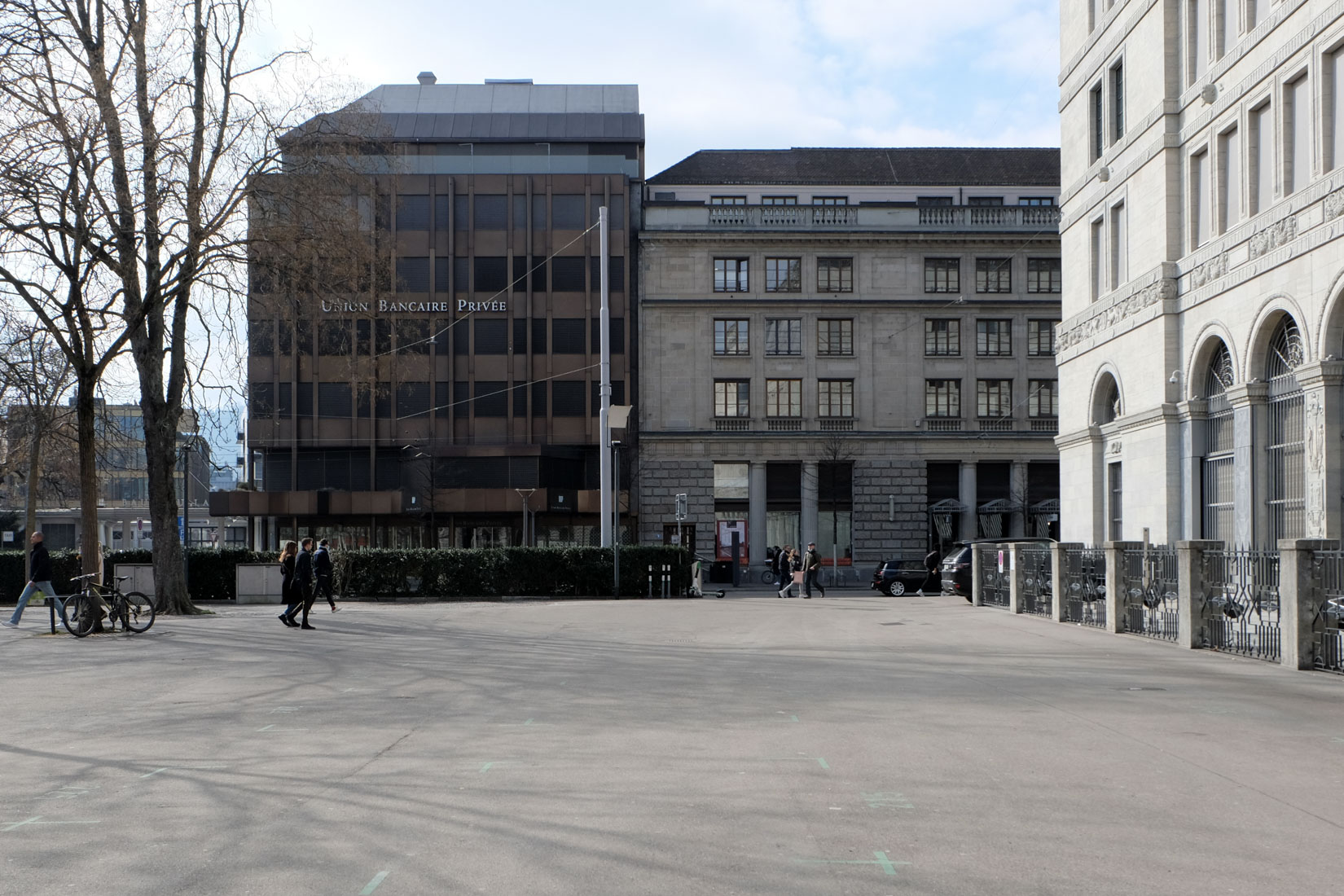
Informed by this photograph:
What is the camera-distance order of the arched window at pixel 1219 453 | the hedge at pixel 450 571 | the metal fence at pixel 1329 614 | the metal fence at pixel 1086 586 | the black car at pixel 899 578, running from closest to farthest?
the metal fence at pixel 1329 614 < the metal fence at pixel 1086 586 < the arched window at pixel 1219 453 < the hedge at pixel 450 571 < the black car at pixel 899 578

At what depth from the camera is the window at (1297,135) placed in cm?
2386

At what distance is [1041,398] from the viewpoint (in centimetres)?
6069

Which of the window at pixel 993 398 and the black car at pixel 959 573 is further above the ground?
the window at pixel 993 398

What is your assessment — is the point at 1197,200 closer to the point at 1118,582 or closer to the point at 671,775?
the point at 1118,582

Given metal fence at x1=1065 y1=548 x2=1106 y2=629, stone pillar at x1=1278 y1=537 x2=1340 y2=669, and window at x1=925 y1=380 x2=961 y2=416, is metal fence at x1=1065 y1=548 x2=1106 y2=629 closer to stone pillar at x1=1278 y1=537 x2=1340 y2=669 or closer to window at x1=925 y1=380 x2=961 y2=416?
stone pillar at x1=1278 y1=537 x2=1340 y2=669

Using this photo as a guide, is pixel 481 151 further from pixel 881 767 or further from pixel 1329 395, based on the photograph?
pixel 881 767

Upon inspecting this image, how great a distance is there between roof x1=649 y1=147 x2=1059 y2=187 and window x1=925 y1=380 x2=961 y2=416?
35.3 ft

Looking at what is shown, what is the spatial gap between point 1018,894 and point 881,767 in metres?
3.10

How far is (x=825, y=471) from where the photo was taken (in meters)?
60.3

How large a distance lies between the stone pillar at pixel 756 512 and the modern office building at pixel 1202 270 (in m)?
23.1

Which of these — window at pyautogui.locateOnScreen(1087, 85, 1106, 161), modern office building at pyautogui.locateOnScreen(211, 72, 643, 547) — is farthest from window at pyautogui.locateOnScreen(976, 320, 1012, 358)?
window at pyautogui.locateOnScreen(1087, 85, 1106, 161)

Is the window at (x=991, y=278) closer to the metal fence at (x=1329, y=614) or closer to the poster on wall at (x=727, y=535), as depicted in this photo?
the poster on wall at (x=727, y=535)

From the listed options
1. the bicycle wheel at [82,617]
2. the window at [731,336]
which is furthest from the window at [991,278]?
the bicycle wheel at [82,617]

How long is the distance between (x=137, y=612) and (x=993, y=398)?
45.7 m
